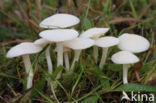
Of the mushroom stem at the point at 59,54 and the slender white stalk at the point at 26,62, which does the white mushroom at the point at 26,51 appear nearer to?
the slender white stalk at the point at 26,62

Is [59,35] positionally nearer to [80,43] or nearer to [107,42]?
[80,43]

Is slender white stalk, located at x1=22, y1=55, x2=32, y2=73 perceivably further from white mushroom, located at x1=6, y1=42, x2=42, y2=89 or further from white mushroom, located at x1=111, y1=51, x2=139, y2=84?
white mushroom, located at x1=111, y1=51, x2=139, y2=84

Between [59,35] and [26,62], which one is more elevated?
[59,35]

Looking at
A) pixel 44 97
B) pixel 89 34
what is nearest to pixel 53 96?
pixel 44 97

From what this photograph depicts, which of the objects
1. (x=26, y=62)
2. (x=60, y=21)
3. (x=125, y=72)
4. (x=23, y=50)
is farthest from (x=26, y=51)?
(x=125, y=72)

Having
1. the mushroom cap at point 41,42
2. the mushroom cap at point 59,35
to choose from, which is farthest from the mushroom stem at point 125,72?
the mushroom cap at point 41,42

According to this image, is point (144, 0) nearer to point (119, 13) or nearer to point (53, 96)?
point (119, 13)

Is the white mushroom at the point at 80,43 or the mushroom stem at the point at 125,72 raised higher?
the white mushroom at the point at 80,43

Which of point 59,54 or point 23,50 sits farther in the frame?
point 59,54
